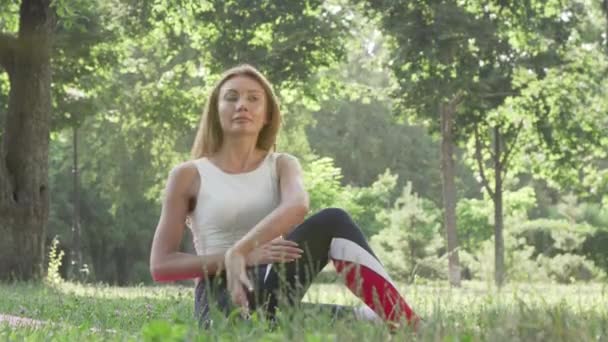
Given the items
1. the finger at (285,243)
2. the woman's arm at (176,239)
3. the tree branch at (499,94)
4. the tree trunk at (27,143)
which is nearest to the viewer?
the finger at (285,243)

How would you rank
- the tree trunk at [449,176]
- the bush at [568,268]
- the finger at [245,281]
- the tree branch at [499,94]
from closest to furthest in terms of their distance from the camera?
1. the finger at [245,281]
2. the tree branch at [499,94]
3. the tree trunk at [449,176]
4. the bush at [568,268]

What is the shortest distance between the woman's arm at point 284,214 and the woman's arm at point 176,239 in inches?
10.3

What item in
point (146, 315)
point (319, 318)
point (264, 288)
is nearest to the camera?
point (319, 318)

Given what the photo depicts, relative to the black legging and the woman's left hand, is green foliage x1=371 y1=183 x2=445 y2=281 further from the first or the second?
the woman's left hand

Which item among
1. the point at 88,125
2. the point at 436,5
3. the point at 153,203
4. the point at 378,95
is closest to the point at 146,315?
the point at 436,5

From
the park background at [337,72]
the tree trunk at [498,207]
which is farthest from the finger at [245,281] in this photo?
the tree trunk at [498,207]

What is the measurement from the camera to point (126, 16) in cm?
2289

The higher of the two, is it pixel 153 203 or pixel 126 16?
pixel 126 16

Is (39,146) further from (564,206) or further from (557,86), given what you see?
(564,206)

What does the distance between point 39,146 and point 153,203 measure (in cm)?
3113

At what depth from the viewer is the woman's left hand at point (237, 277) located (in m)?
4.63

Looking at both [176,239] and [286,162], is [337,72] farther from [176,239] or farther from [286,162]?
[176,239]

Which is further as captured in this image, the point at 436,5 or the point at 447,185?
the point at 447,185

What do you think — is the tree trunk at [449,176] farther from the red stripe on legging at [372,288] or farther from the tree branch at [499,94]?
the red stripe on legging at [372,288]
